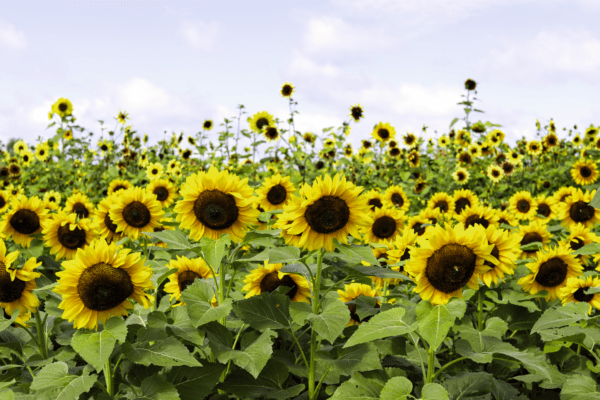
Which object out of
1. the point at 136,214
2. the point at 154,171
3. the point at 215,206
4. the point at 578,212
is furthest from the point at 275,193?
the point at 154,171

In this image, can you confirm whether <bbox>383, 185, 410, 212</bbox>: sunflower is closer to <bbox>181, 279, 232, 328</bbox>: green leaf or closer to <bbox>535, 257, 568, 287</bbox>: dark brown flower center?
<bbox>535, 257, 568, 287</bbox>: dark brown flower center

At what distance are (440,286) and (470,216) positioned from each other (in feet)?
7.38

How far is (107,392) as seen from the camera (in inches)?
77.6

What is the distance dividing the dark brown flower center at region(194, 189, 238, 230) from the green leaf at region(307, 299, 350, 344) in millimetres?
652

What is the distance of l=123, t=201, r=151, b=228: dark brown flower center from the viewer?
10.8 ft

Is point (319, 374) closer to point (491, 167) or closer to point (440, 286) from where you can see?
point (440, 286)

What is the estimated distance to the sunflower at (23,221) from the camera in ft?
11.8

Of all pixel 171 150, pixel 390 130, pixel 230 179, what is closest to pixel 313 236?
pixel 230 179

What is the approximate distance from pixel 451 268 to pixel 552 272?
5.37ft

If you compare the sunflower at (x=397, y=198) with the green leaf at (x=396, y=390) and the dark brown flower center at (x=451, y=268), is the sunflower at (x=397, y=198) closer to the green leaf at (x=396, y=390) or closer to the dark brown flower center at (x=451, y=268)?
the dark brown flower center at (x=451, y=268)

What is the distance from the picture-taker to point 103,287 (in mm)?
1950

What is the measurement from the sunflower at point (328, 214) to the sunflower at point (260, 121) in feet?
19.4

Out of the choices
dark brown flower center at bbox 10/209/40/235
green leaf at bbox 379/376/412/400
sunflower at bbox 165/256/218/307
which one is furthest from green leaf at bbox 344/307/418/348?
dark brown flower center at bbox 10/209/40/235

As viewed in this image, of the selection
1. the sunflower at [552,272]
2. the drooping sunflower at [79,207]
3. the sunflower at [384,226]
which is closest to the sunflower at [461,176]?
the sunflower at [384,226]
